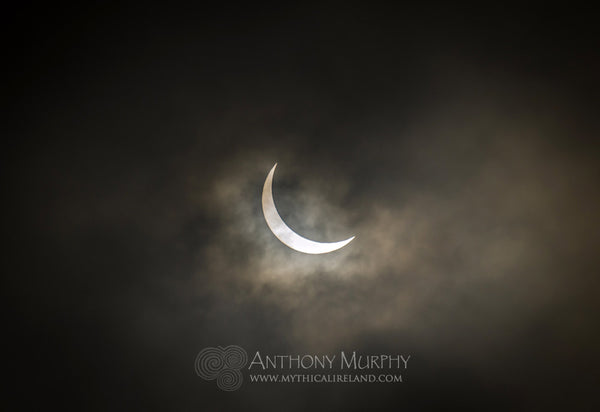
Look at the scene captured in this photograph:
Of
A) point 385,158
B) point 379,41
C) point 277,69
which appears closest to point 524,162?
point 385,158

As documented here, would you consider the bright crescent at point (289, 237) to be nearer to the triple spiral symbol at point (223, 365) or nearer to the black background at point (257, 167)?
the black background at point (257, 167)

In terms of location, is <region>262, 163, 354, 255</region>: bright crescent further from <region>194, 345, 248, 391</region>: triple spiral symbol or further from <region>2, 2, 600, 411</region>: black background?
<region>194, 345, 248, 391</region>: triple spiral symbol

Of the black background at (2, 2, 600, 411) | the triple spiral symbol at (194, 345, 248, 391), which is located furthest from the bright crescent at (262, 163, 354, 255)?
the triple spiral symbol at (194, 345, 248, 391)

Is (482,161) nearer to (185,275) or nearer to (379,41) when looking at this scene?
(379,41)

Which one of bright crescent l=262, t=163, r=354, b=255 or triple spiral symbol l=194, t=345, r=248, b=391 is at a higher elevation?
bright crescent l=262, t=163, r=354, b=255

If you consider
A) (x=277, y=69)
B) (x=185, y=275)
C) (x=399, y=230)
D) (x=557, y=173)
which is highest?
(x=277, y=69)
